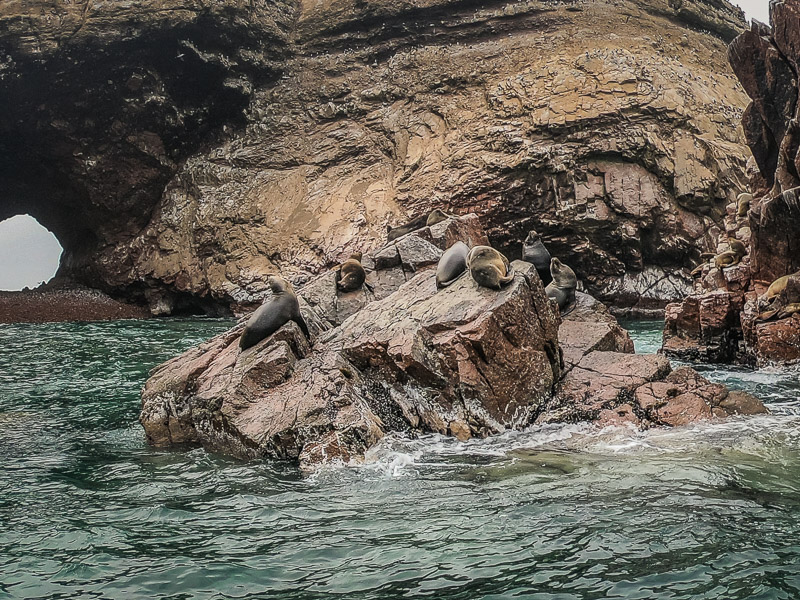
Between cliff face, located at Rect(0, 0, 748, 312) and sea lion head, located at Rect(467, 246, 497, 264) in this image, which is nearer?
sea lion head, located at Rect(467, 246, 497, 264)

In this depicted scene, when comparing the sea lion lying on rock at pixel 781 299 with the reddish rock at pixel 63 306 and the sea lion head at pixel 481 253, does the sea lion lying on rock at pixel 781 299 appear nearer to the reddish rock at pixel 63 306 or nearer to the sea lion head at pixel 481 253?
the sea lion head at pixel 481 253

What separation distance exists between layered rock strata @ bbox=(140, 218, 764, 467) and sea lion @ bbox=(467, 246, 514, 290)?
0.11m

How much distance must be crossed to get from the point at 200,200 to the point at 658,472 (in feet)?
90.6

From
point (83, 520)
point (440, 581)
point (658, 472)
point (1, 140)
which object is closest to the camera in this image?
point (440, 581)

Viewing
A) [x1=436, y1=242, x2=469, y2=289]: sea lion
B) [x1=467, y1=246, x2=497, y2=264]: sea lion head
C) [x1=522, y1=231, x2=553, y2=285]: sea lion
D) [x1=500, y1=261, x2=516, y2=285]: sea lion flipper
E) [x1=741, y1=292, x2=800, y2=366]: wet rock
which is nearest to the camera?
[x1=500, y1=261, x2=516, y2=285]: sea lion flipper

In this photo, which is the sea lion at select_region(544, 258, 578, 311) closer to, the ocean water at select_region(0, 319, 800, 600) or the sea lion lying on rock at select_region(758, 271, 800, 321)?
the sea lion lying on rock at select_region(758, 271, 800, 321)

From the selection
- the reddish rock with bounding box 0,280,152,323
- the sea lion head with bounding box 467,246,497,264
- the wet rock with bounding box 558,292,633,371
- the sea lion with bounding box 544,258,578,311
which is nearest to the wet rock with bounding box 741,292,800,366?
the wet rock with bounding box 558,292,633,371

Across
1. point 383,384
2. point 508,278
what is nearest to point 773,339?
point 508,278

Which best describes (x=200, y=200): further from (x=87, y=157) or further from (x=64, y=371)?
(x=64, y=371)

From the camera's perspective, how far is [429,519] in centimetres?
467

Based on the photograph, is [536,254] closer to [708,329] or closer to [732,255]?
[708,329]

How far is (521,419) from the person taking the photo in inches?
285

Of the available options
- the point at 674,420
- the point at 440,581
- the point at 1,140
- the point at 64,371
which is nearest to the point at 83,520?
the point at 440,581

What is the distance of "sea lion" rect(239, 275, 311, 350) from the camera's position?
27.6ft
